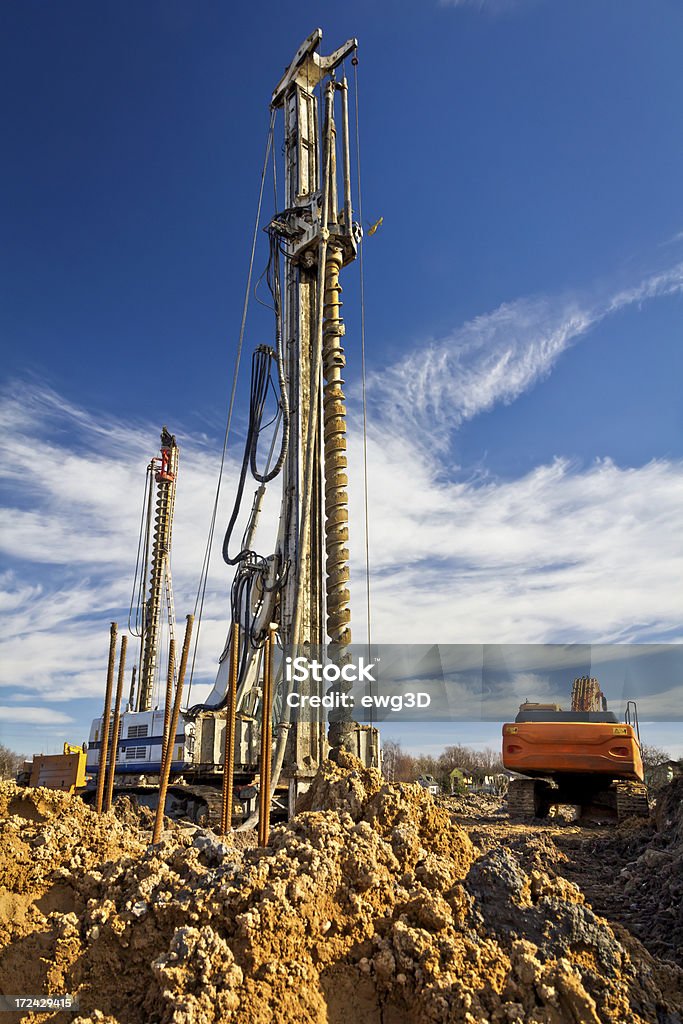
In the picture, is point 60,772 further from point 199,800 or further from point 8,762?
point 8,762

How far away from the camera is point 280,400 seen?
13977 mm

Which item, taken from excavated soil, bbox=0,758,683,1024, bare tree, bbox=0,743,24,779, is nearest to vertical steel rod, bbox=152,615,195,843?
excavated soil, bbox=0,758,683,1024

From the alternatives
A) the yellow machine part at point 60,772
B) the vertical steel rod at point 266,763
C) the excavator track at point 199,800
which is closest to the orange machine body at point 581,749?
the excavator track at point 199,800

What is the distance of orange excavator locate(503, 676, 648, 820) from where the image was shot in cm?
1130

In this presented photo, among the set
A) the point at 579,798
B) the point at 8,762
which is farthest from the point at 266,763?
the point at 8,762

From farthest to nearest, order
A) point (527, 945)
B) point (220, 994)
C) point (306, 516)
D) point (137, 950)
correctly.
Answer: point (306, 516) < point (137, 950) < point (527, 945) < point (220, 994)

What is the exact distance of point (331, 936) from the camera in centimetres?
354

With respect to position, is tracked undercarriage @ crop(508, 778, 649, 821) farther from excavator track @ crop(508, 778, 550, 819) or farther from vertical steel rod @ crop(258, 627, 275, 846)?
vertical steel rod @ crop(258, 627, 275, 846)

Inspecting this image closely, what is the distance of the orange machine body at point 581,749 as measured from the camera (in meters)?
11.3

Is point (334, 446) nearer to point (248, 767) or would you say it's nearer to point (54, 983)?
point (248, 767)

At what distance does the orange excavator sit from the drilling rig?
233 cm

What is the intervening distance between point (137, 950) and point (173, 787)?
10.2 meters

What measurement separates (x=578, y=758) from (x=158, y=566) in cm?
1753

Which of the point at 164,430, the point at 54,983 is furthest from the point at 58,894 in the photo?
the point at 164,430
